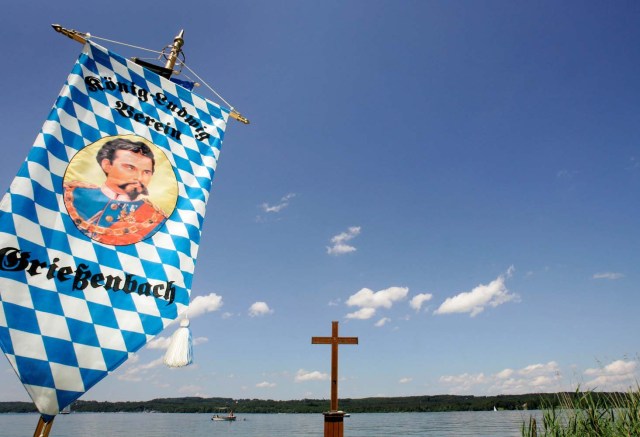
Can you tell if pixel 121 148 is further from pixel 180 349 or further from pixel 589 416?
pixel 589 416

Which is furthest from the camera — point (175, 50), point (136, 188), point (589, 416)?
point (589, 416)

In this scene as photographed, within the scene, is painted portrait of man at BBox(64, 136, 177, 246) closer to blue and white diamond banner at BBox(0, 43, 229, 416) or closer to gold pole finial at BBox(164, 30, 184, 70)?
blue and white diamond banner at BBox(0, 43, 229, 416)

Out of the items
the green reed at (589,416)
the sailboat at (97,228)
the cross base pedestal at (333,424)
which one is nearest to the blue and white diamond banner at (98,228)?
the sailboat at (97,228)

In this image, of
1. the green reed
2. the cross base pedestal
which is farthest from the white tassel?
the green reed

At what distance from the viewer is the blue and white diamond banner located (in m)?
2.63

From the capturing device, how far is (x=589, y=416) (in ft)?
23.4

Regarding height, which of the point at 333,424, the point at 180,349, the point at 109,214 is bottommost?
the point at 333,424

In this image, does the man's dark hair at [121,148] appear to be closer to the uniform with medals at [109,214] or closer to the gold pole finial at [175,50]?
the uniform with medals at [109,214]

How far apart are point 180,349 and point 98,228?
4.42 ft

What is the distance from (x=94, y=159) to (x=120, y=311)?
135 cm

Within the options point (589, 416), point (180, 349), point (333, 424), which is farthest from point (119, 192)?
point (589, 416)

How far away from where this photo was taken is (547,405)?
25.4 feet

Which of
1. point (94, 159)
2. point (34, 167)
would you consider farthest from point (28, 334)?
point (94, 159)

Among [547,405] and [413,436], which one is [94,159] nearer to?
[547,405]
